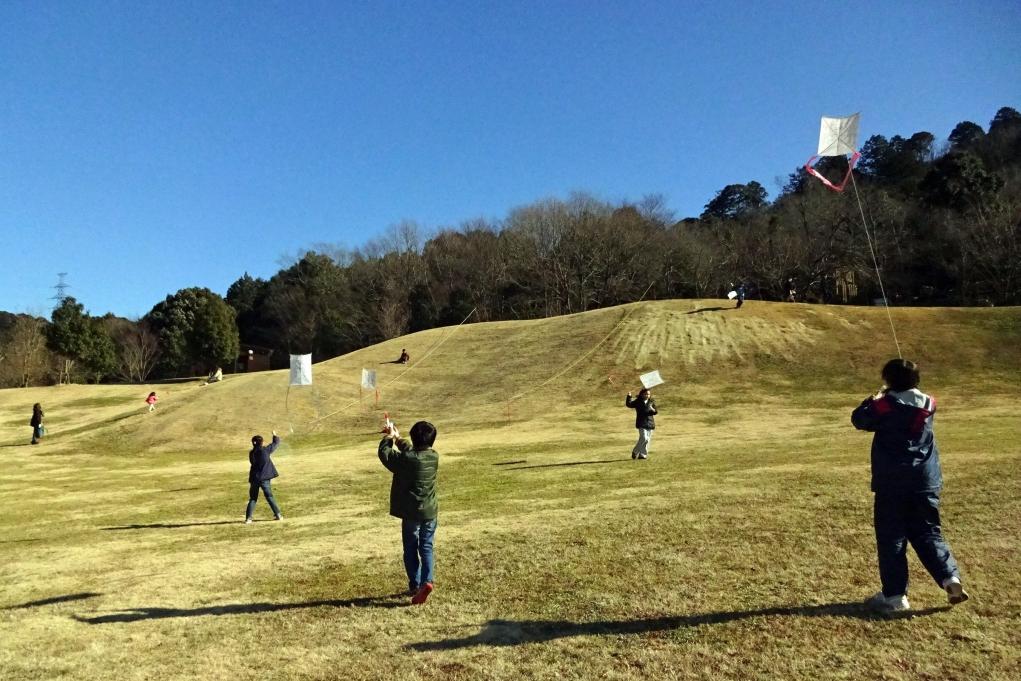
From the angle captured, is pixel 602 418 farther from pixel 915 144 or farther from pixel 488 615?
pixel 915 144

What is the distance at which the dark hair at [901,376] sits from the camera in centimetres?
640

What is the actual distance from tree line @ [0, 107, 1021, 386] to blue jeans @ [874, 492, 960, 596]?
173 feet

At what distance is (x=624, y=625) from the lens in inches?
260

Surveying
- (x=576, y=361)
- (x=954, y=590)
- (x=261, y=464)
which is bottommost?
(x=954, y=590)

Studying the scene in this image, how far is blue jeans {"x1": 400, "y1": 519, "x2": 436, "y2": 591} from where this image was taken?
25.5ft

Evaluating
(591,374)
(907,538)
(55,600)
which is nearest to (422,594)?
(907,538)

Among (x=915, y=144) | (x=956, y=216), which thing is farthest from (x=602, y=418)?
(x=915, y=144)

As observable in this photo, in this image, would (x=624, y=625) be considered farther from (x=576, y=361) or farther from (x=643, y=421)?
(x=576, y=361)

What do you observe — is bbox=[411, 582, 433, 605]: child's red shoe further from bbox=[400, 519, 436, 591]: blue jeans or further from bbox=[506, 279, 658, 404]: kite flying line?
bbox=[506, 279, 658, 404]: kite flying line

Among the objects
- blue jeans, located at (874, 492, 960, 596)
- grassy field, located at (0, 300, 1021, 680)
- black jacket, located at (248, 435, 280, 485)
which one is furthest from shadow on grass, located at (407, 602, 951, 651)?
black jacket, located at (248, 435, 280, 485)

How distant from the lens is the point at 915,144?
8062 centimetres

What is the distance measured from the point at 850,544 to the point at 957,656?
3187 mm

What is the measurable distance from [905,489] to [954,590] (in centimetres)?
98

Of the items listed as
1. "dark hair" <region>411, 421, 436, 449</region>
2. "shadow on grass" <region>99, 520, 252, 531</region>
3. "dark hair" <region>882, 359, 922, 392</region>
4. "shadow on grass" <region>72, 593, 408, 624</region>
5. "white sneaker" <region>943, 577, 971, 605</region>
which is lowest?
"shadow on grass" <region>99, 520, 252, 531</region>
